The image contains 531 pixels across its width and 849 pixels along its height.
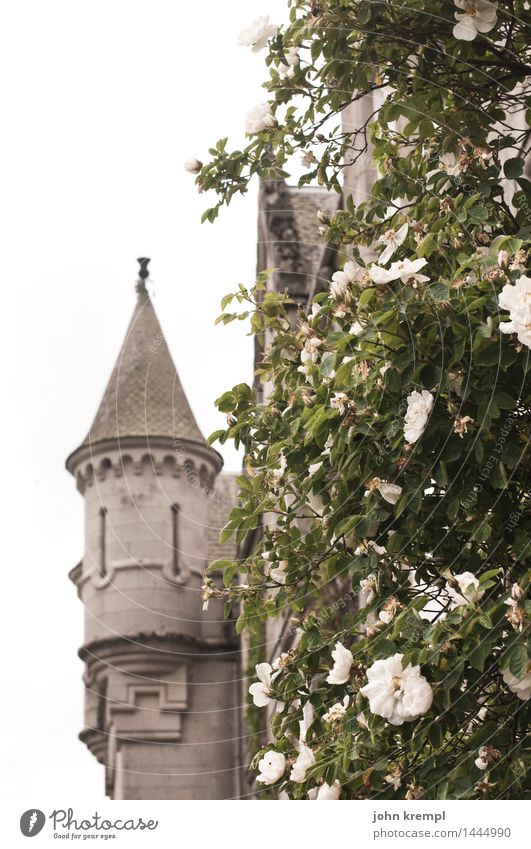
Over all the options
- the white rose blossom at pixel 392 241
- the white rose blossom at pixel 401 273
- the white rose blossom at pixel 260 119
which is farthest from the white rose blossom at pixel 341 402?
the white rose blossom at pixel 260 119

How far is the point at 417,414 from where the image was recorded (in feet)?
12.3

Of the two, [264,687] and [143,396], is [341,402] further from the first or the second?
[143,396]

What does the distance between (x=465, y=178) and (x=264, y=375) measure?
1322 mm

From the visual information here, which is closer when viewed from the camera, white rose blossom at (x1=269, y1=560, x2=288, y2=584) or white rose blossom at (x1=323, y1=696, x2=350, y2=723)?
white rose blossom at (x1=323, y1=696, x2=350, y2=723)

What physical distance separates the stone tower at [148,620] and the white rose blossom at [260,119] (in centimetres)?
1800

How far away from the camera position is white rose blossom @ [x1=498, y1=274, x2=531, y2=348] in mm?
3480

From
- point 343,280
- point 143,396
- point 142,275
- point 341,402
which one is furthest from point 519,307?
point 143,396

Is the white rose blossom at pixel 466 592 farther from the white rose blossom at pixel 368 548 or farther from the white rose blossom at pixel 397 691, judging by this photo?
the white rose blossom at pixel 368 548

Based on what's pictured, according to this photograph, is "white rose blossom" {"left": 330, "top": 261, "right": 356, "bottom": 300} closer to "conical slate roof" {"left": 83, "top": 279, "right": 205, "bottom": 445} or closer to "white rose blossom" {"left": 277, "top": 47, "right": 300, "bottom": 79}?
"white rose blossom" {"left": 277, "top": 47, "right": 300, "bottom": 79}

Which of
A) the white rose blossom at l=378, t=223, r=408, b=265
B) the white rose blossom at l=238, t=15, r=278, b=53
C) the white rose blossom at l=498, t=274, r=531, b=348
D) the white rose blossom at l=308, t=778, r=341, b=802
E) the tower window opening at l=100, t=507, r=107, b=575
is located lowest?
the white rose blossom at l=308, t=778, r=341, b=802

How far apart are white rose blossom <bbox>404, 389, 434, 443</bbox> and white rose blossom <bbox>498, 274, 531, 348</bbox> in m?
0.33

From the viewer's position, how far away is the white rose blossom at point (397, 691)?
3.55m

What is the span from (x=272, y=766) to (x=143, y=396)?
637 inches

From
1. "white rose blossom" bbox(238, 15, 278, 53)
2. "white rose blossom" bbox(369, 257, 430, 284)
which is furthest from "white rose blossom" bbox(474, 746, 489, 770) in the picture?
"white rose blossom" bbox(238, 15, 278, 53)
